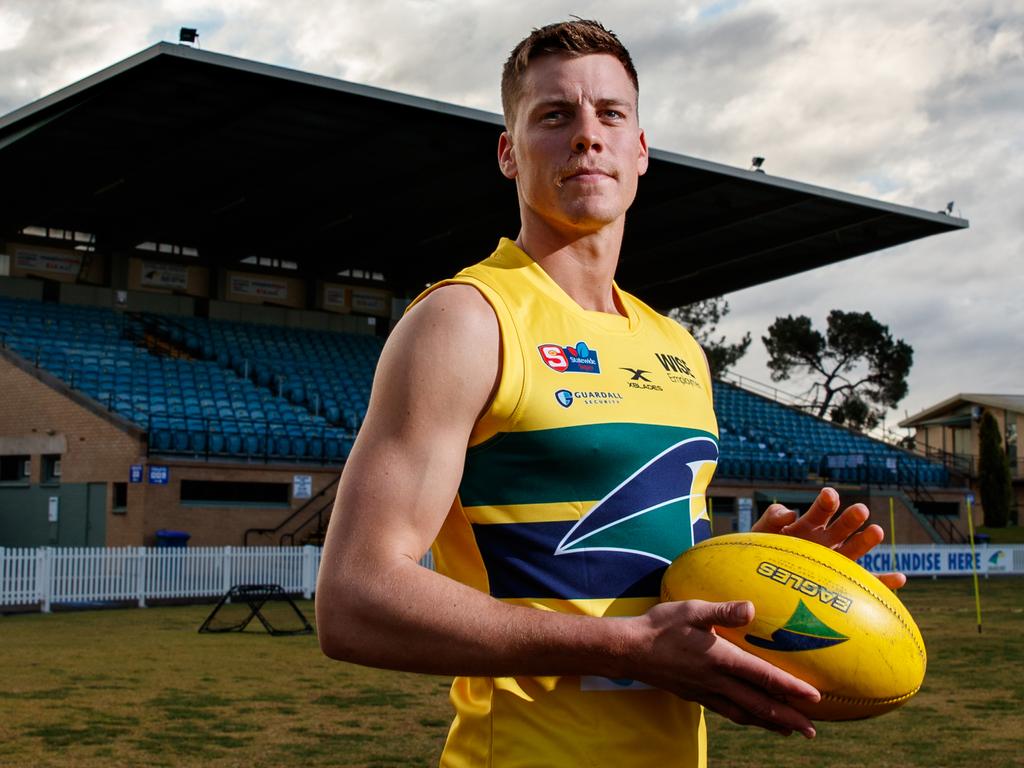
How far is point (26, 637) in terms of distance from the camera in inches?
708

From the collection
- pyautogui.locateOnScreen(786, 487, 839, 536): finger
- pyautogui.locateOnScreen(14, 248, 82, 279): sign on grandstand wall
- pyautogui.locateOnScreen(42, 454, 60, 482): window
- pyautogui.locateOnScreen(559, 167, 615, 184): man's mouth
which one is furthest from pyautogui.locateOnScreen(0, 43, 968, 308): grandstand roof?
pyautogui.locateOnScreen(786, 487, 839, 536): finger

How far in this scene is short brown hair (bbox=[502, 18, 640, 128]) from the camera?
2699mm

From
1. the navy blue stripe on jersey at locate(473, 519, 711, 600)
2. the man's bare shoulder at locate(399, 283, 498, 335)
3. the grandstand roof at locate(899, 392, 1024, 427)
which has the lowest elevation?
the navy blue stripe on jersey at locate(473, 519, 711, 600)

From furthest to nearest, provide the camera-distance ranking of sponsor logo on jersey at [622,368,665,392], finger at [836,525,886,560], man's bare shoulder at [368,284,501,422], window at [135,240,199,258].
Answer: window at [135,240,199,258] < finger at [836,525,886,560] < sponsor logo on jersey at [622,368,665,392] < man's bare shoulder at [368,284,501,422]

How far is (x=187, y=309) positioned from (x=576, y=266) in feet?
125

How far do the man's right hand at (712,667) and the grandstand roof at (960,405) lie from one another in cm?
6738

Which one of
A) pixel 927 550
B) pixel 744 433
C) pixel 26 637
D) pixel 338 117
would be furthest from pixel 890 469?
pixel 26 637

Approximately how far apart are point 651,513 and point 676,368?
1.41ft

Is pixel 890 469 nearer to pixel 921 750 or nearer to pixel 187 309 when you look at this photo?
pixel 187 309

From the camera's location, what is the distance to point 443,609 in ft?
7.05

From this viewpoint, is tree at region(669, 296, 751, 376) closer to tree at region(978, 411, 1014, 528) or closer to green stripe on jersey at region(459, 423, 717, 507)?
tree at region(978, 411, 1014, 528)

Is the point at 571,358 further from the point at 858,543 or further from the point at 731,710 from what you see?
the point at 858,543

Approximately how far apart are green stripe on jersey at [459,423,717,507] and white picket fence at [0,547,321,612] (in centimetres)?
2236

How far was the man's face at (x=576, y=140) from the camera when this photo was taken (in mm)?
2654
